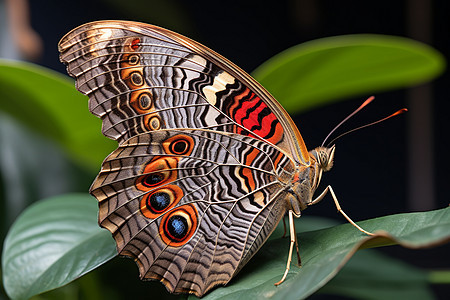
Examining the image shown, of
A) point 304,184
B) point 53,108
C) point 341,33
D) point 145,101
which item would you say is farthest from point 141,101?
point 341,33

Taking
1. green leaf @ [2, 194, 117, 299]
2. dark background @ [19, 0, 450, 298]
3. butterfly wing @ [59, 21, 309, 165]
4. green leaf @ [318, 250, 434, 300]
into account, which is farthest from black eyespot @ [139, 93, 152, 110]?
Result: dark background @ [19, 0, 450, 298]

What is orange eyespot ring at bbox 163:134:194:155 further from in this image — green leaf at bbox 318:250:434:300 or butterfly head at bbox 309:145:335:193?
green leaf at bbox 318:250:434:300

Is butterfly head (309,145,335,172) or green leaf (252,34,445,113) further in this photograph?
green leaf (252,34,445,113)

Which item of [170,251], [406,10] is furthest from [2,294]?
[406,10]

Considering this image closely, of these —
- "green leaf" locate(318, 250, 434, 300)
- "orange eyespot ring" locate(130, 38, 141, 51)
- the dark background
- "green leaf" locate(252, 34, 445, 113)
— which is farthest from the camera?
the dark background

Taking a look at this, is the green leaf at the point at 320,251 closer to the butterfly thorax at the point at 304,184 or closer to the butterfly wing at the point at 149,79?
the butterfly thorax at the point at 304,184

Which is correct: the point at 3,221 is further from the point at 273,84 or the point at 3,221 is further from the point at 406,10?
the point at 406,10
